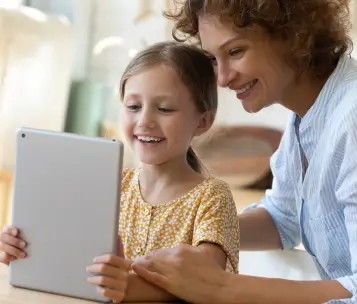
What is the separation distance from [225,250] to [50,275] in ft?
0.86

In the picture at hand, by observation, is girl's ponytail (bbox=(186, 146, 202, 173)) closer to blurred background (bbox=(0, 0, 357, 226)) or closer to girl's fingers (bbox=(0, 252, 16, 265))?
girl's fingers (bbox=(0, 252, 16, 265))

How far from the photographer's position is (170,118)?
1.17 meters

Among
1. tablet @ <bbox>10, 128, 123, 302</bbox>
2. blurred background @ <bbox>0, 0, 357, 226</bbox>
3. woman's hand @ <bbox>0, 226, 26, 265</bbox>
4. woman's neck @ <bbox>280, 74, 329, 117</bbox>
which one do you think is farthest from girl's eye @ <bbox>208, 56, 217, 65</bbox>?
blurred background @ <bbox>0, 0, 357, 226</bbox>

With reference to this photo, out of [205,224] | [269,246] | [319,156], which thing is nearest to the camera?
[205,224]

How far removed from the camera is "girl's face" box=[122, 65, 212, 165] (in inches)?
46.0

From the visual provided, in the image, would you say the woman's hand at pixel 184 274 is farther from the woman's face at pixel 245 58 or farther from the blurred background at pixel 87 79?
the blurred background at pixel 87 79

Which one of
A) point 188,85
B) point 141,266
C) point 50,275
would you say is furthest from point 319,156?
point 50,275

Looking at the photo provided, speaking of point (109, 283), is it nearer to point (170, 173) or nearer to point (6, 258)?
point (6, 258)

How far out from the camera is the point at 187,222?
3.75ft

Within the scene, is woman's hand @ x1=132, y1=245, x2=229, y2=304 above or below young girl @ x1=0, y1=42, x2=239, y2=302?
below

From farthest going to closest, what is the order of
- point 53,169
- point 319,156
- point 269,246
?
point 269,246
point 319,156
point 53,169

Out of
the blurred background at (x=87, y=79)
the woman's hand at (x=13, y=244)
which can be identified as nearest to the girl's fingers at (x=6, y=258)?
the woman's hand at (x=13, y=244)

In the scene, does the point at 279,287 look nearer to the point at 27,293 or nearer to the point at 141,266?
the point at 141,266

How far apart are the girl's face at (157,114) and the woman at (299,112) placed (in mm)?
88
